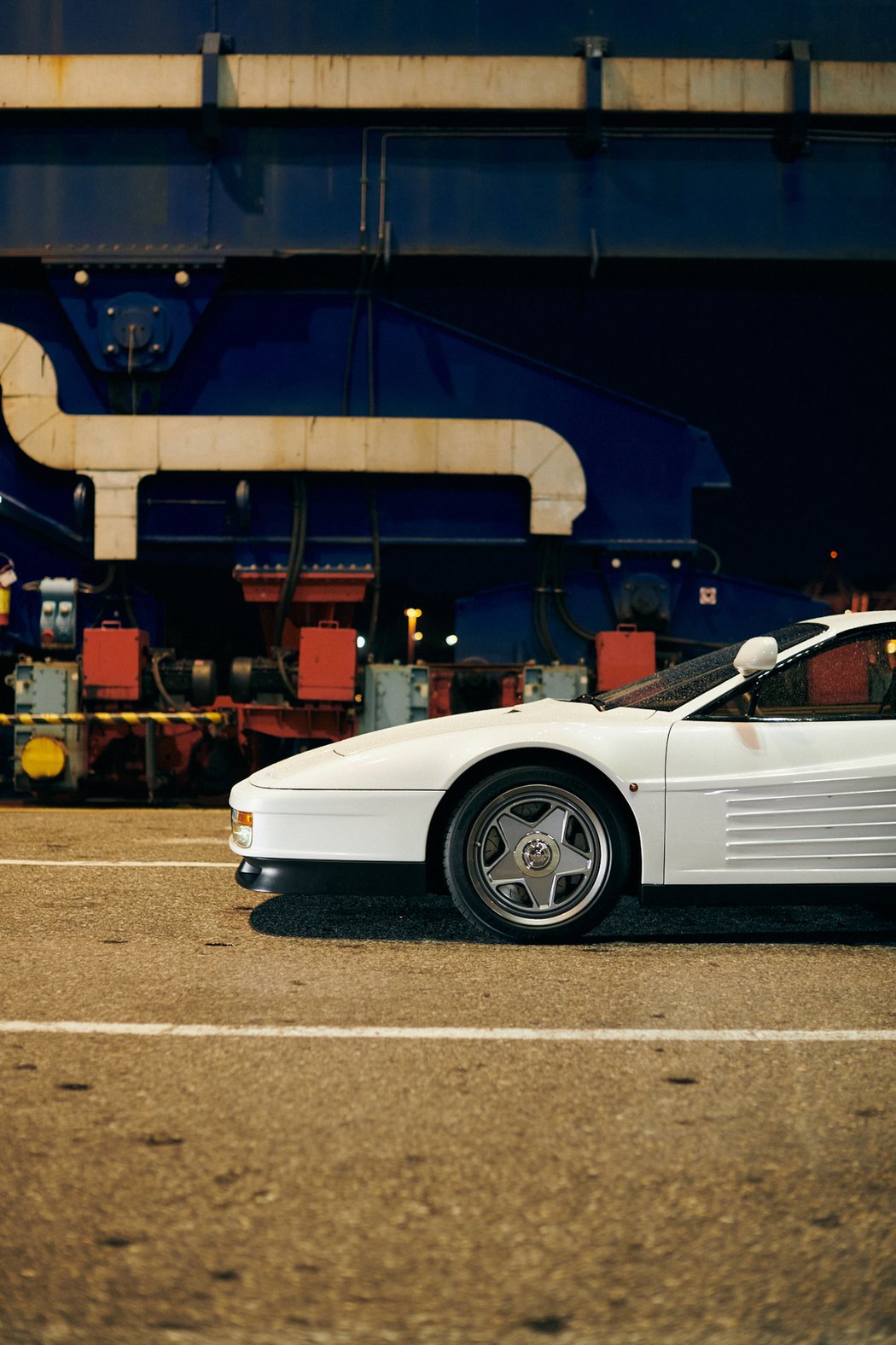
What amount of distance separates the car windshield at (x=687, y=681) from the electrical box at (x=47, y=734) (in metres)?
5.41

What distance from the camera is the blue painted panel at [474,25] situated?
9.73 meters

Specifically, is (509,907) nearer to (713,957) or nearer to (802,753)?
(713,957)

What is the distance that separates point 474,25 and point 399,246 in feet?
6.34

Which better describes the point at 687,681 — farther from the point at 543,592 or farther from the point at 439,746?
the point at 543,592

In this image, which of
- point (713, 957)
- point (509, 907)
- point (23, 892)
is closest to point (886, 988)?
point (713, 957)

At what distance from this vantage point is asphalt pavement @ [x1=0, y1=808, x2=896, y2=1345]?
5.74ft

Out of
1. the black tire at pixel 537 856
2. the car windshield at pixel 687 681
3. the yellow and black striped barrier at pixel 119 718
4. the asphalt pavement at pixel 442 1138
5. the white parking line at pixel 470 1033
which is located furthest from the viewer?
the yellow and black striped barrier at pixel 119 718

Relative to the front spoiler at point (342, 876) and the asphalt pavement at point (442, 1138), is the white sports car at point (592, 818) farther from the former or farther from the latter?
the asphalt pavement at point (442, 1138)

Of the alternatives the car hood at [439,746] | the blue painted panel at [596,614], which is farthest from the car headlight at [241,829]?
the blue painted panel at [596,614]

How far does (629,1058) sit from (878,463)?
12335mm

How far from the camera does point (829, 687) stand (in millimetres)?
4477

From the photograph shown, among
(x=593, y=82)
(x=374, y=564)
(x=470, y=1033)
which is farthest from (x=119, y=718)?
(x=470, y=1033)

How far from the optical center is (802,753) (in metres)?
4.28

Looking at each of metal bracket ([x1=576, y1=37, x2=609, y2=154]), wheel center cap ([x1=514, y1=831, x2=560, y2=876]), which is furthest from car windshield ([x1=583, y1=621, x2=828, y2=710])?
metal bracket ([x1=576, y1=37, x2=609, y2=154])
